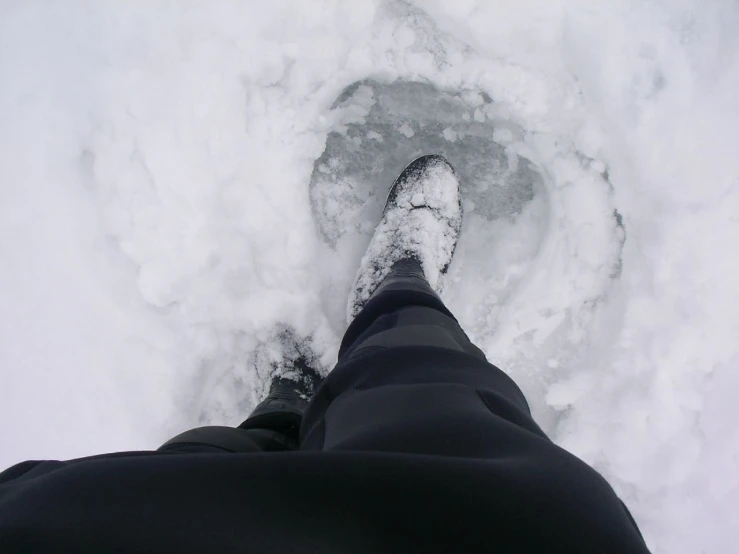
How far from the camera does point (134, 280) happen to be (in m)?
1.11

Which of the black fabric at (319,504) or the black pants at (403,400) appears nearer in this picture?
the black fabric at (319,504)

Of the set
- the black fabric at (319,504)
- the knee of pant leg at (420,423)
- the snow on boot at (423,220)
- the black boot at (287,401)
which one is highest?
the snow on boot at (423,220)

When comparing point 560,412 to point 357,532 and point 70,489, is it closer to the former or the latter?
point 357,532

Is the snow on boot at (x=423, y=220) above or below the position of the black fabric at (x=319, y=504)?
above

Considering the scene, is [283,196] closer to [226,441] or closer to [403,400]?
[226,441]

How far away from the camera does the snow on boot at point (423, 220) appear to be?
4.44 feet

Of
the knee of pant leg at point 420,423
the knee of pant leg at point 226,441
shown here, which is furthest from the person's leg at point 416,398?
the knee of pant leg at point 226,441

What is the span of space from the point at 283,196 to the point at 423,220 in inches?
16.4

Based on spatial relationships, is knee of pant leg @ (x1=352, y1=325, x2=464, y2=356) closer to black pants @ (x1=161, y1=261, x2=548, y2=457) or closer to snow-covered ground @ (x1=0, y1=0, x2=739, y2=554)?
black pants @ (x1=161, y1=261, x2=548, y2=457)

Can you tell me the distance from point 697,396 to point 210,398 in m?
1.11

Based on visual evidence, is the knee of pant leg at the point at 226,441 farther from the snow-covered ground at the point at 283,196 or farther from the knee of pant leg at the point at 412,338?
the snow-covered ground at the point at 283,196

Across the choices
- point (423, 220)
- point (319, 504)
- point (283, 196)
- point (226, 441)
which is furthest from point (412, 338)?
point (423, 220)

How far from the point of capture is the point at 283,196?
1.19 m

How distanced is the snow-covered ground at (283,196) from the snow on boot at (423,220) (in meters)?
0.25
